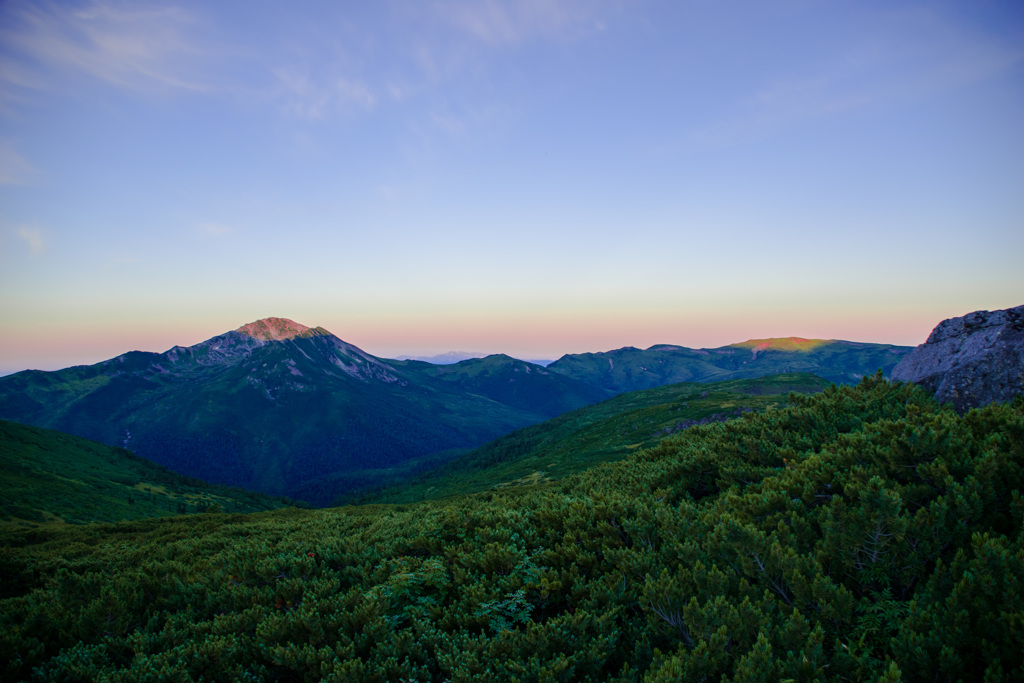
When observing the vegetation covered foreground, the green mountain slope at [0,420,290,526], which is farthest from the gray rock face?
the green mountain slope at [0,420,290,526]

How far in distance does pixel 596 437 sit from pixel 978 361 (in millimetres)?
100303

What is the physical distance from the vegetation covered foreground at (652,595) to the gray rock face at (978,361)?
24.3 feet

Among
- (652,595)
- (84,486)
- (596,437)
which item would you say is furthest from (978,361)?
(84,486)

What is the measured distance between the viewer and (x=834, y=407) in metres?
17.0

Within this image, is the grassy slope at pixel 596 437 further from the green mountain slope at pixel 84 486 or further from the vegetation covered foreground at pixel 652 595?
the green mountain slope at pixel 84 486

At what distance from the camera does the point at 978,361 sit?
18.2m

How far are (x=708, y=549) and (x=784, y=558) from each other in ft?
5.28

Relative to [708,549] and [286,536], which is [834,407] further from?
[286,536]

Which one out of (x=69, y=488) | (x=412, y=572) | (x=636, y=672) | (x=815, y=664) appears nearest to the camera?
(x=815, y=664)

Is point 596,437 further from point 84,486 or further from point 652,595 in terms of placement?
point 652,595

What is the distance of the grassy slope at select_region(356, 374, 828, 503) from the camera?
84625mm

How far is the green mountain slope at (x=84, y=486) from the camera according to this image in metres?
61.5

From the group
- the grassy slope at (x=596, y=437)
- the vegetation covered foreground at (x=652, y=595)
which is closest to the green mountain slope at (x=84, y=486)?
the grassy slope at (x=596, y=437)

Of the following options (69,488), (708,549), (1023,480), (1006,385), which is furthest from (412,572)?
(69,488)
